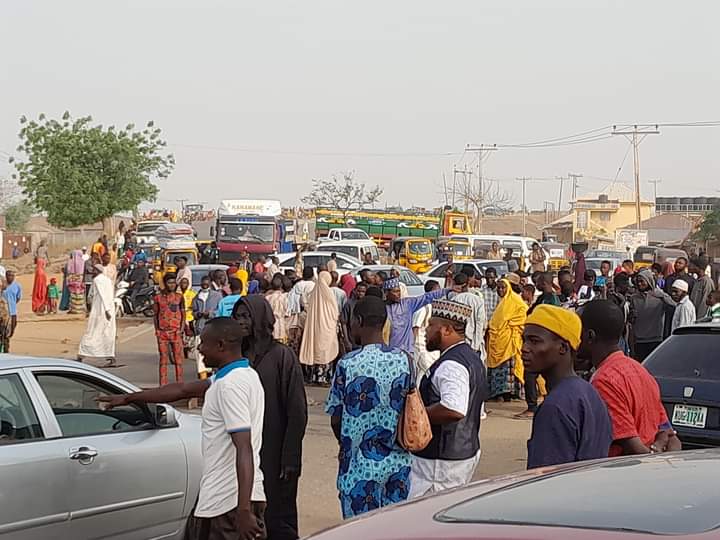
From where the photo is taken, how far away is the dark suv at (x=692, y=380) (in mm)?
8289

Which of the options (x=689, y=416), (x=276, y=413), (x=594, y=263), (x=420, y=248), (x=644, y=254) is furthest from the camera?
(x=420, y=248)

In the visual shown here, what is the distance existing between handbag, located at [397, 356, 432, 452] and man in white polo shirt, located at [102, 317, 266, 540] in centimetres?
70

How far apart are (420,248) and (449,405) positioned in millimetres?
33893

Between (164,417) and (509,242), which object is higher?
(509,242)

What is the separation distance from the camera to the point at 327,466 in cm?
1051

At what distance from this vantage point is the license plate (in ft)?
27.4

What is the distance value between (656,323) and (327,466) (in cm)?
606

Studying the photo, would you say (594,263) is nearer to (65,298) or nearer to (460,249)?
(460,249)

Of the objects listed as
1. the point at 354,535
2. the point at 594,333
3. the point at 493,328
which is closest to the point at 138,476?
the point at 594,333

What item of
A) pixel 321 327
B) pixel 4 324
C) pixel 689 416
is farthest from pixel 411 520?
pixel 4 324

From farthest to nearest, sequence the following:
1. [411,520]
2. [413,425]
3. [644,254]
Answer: [644,254], [413,425], [411,520]

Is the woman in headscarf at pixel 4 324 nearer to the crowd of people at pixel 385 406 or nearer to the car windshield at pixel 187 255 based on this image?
the crowd of people at pixel 385 406

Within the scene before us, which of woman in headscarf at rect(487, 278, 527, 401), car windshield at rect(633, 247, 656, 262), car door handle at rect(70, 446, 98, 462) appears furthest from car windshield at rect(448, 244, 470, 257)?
car door handle at rect(70, 446, 98, 462)

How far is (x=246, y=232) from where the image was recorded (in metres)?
35.6
